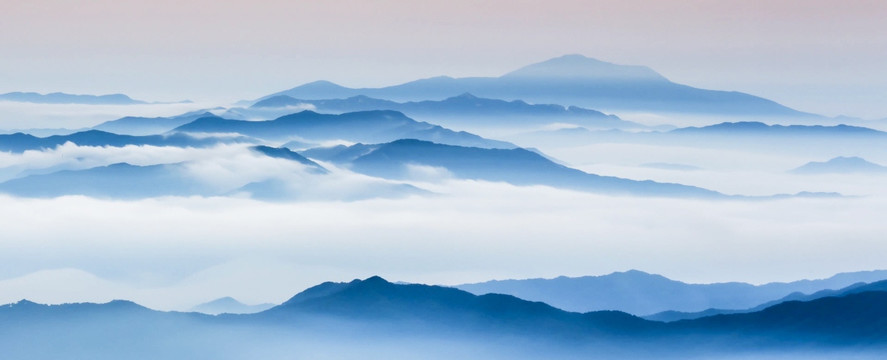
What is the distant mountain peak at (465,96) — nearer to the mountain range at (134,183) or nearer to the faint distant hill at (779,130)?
the mountain range at (134,183)

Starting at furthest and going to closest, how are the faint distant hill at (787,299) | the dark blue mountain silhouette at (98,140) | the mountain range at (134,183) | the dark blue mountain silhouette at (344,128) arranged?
the dark blue mountain silhouette at (344,128)
the dark blue mountain silhouette at (98,140)
the mountain range at (134,183)
the faint distant hill at (787,299)

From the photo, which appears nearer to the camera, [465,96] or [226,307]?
[226,307]

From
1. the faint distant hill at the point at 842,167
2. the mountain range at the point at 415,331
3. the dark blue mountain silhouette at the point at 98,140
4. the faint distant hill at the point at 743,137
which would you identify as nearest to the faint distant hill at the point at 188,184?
the dark blue mountain silhouette at the point at 98,140

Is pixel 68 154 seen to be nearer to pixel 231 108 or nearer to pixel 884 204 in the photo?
pixel 231 108

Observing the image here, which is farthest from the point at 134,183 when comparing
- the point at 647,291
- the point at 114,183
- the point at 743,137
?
the point at 743,137

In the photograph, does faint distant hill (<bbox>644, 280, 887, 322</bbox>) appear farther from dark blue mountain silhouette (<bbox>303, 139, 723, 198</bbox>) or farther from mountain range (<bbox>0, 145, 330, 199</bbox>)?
mountain range (<bbox>0, 145, 330, 199</bbox>)

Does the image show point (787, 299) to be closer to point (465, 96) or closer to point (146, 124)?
point (465, 96)
